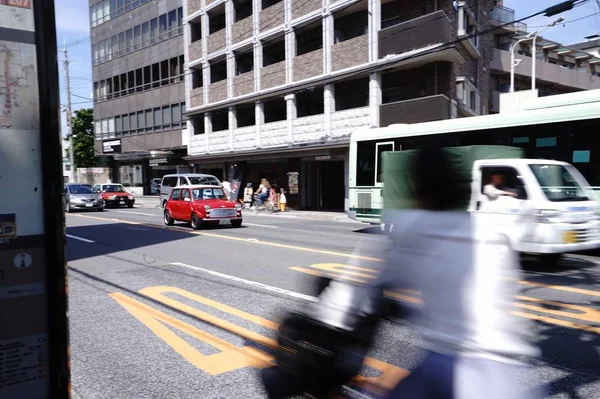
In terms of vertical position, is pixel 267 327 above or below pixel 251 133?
below

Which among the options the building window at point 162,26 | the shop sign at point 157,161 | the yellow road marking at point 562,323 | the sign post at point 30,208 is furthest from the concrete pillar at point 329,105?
the sign post at point 30,208

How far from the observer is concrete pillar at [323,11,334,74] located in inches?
912

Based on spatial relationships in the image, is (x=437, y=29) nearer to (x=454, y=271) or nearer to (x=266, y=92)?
(x=266, y=92)

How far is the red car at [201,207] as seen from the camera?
1567cm

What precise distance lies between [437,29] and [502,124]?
916cm

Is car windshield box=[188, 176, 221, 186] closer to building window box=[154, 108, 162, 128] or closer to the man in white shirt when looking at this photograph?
building window box=[154, 108, 162, 128]

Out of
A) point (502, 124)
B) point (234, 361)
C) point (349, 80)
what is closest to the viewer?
point (234, 361)

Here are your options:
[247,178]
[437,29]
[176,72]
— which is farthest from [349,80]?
[176,72]

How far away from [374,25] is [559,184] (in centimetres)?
1437

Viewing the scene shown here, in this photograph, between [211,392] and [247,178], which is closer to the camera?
[211,392]

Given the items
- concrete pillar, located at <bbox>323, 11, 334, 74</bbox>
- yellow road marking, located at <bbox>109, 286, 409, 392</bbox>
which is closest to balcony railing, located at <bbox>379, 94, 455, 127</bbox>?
concrete pillar, located at <bbox>323, 11, 334, 74</bbox>

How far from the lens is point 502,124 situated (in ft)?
37.2

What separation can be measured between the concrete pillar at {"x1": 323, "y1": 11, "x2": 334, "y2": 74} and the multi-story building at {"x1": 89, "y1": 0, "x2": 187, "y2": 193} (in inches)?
609

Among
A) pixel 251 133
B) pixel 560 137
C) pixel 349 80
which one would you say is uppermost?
pixel 349 80
